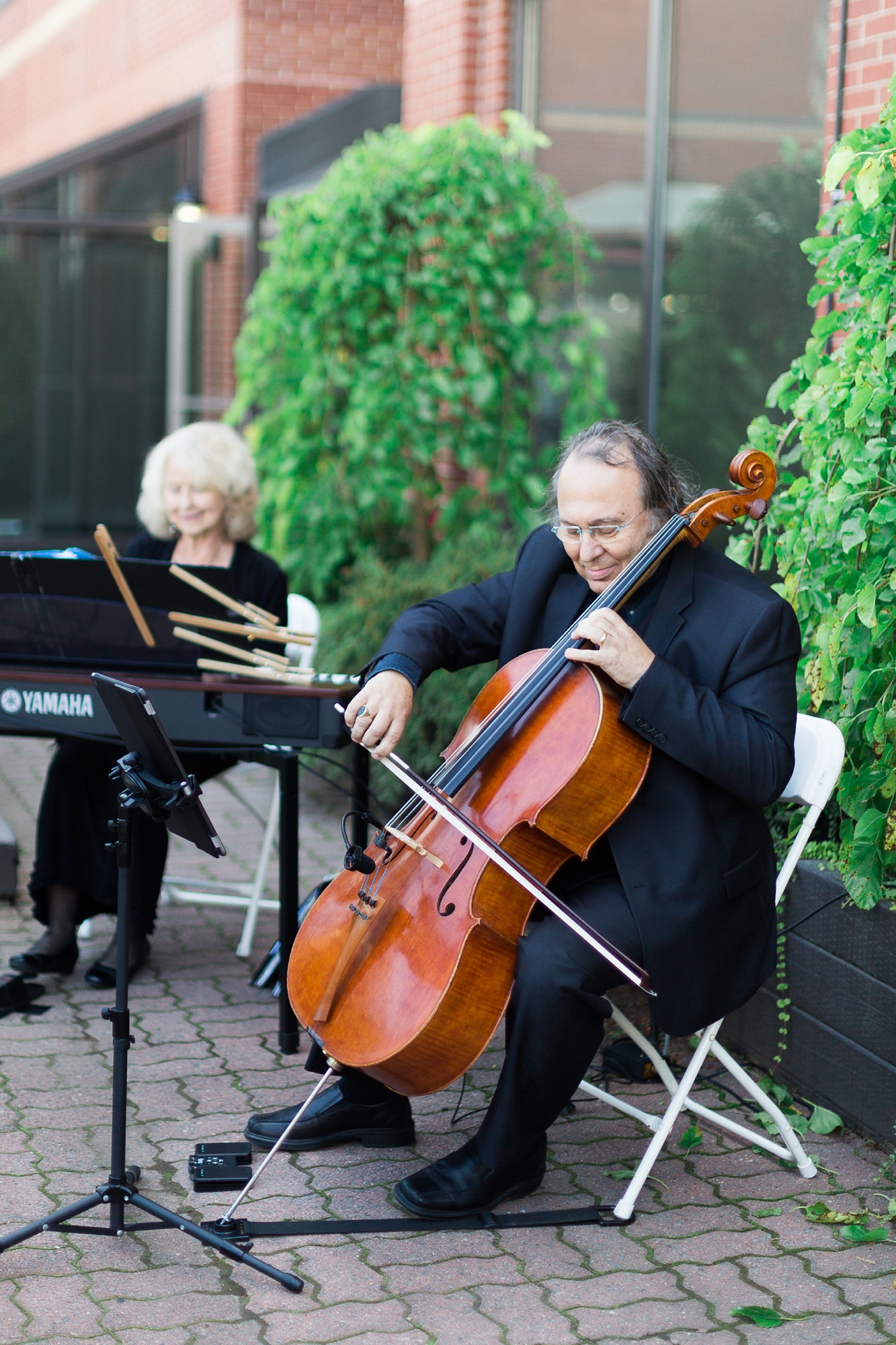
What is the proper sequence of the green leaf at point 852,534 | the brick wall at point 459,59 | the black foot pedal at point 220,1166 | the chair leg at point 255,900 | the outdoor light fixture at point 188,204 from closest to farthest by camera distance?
the black foot pedal at point 220,1166 → the green leaf at point 852,534 → the chair leg at point 255,900 → the brick wall at point 459,59 → the outdoor light fixture at point 188,204

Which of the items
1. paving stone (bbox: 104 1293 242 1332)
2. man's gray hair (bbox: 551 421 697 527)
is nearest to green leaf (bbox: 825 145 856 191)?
man's gray hair (bbox: 551 421 697 527)

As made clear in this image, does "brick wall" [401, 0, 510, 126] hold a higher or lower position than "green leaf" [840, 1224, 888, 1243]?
higher

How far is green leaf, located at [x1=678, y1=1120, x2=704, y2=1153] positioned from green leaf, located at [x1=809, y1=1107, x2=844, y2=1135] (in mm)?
237

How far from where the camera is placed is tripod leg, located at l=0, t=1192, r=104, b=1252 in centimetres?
250

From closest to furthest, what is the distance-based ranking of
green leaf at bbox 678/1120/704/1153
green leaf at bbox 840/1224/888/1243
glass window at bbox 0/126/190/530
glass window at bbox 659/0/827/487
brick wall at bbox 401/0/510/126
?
green leaf at bbox 840/1224/888/1243 → green leaf at bbox 678/1120/704/1153 → glass window at bbox 659/0/827/487 → brick wall at bbox 401/0/510/126 → glass window at bbox 0/126/190/530

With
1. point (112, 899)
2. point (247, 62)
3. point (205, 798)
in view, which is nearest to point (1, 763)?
point (205, 798)

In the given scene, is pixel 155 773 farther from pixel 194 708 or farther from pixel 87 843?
pixel 87 843

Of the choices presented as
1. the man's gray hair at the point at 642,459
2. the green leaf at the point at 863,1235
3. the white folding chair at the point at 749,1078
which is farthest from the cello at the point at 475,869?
the green leaf at the point at 863,1235

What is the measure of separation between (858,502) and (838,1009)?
40.4 inches

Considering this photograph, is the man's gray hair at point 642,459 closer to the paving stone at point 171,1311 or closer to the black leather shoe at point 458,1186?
the black leather shoe at point 458,1186

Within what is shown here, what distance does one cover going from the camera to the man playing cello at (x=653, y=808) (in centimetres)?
258

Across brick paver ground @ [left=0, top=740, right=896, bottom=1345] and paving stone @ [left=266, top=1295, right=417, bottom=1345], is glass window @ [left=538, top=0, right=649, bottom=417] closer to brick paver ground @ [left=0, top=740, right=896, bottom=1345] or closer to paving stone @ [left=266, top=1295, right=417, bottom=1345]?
brick paver ground @ [left=0, top=740, right=896, bottom=1345]

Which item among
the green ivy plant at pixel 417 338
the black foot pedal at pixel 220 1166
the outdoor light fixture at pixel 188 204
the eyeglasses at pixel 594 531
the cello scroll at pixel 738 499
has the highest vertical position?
the outdoor light fixture at pixel 188 204

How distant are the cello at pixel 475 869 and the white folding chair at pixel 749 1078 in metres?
0.33
